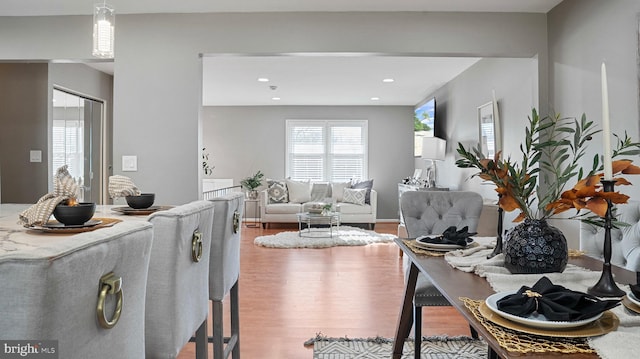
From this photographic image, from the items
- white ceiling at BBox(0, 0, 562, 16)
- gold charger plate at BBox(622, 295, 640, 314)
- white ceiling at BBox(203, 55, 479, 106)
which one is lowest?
gold charger plate at BBox(622, 295, 640, 314)

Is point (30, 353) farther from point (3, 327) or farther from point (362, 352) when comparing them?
point (362, 352)

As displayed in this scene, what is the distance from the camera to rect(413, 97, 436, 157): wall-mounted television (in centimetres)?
751

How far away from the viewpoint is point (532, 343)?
32.6 inches

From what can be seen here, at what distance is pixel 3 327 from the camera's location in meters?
0.60

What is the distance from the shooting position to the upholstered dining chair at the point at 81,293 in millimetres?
600

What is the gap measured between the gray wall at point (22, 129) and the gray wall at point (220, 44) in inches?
81.4

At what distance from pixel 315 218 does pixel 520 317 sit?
641 centimetres

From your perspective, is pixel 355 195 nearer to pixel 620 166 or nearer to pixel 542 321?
pixel 620 166

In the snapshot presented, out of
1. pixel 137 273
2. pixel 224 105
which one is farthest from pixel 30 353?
pixel 224 105

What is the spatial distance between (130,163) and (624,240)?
3.37m

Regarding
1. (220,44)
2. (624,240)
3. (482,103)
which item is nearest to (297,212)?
(482,103)

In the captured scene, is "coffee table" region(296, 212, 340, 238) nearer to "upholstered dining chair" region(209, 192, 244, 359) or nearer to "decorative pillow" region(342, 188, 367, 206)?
"decorative pillow" region(342, 188, 367, 206)

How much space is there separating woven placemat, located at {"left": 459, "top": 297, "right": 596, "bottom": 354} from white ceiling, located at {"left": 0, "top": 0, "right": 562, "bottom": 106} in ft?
9.94

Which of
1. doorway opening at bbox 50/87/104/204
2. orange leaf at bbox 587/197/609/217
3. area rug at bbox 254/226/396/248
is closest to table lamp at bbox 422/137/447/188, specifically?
area rug at bbox 254/226/396/248
